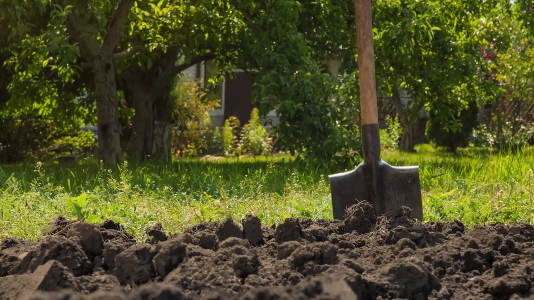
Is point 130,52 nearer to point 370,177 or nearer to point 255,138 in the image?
point 370,177

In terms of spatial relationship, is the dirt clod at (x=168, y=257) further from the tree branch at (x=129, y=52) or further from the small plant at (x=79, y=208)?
the tree branch at (x=129, y=52)

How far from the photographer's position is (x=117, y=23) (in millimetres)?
7887

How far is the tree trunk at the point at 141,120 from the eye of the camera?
10078 mm

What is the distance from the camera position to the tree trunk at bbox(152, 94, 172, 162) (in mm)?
10414

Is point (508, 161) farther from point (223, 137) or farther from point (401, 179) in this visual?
point (223, 137)

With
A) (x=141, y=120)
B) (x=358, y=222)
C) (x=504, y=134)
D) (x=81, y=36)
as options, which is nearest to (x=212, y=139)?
(x=141, y=120)

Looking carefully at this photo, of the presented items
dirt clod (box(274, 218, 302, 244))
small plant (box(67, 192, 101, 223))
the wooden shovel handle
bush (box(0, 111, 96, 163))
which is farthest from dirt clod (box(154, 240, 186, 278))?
bush (box(0, 111, 96, 163))

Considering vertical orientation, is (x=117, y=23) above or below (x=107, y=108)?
above

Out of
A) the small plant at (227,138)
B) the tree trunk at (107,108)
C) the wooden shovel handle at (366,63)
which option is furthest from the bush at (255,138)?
the wooden shovel handle at (366,63)

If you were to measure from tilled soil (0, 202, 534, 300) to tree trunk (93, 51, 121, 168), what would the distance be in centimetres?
522

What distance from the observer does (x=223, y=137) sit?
1507 cm

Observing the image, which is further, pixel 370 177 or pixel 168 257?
pixel 370 177

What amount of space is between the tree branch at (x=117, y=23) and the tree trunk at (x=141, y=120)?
2.07 metres

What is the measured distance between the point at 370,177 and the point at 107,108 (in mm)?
4951
